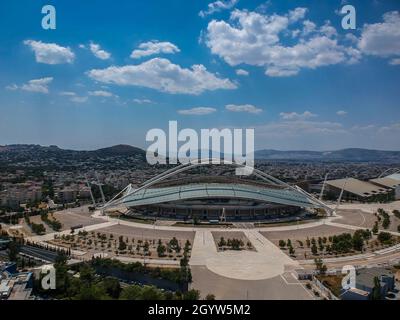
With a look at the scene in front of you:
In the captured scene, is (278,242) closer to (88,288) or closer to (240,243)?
(240,243)

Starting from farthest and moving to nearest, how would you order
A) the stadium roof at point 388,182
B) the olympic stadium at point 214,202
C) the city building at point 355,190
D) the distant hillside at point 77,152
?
the distant hillside at point 77,152, the stadium roof at point 388,182, the city building at point 355,190, the olympic stadium at point 214,202

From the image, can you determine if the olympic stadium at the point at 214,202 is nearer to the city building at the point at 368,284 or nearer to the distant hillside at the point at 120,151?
the city building at the point at 368,284

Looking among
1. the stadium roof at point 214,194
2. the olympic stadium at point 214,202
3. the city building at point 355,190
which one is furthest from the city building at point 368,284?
the city building at point 355,190

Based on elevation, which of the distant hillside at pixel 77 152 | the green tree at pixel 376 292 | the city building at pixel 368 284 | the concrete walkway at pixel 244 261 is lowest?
the concrete walkway at pixel 244 261

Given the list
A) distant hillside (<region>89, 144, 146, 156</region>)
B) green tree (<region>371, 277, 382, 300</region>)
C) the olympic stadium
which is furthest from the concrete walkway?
distant hillside (<region>89, 144, 146, 156</region>)

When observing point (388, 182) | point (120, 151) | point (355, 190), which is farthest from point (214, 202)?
point (120, 151)

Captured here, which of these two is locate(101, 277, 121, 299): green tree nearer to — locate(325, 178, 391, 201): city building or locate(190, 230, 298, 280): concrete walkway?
locate(190, 230, 298, 280): concrete walkway

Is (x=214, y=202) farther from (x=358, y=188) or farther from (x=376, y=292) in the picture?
(x=358, y=188)
